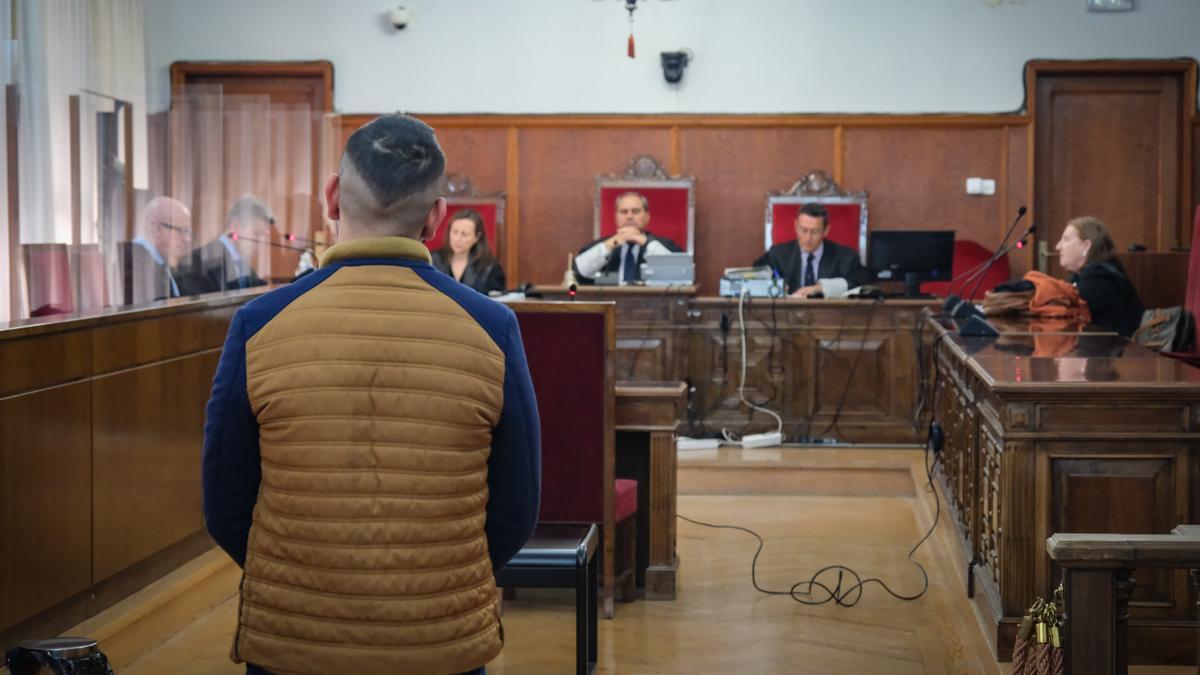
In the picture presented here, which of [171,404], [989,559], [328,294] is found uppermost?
[328,294]

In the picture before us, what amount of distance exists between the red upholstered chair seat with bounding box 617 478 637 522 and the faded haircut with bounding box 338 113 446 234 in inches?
97.5

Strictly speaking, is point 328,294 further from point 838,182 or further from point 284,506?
point 838,182

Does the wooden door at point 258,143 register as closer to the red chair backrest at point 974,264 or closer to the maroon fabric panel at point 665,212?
the maroon fabric panel at point 665,212

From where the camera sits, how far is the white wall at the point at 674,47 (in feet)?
28.7

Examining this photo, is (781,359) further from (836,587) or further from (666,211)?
(836,587)

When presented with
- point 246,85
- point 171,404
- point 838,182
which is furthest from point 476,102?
point 171,404

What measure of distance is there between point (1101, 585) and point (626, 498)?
214cm

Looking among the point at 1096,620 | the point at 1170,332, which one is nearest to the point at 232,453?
the point at 1096,620

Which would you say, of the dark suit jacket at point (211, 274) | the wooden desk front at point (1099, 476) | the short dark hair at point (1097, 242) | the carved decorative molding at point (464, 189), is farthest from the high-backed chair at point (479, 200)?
the wooden desk front at point (1099, 476)

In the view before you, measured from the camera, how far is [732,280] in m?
7.16

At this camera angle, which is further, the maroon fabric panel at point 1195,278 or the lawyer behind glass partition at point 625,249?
the lawyer behind glass partition at point 625,249

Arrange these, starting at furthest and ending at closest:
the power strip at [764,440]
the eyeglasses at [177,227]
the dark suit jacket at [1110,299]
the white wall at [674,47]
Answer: the white wall at [674,47] < the power strip at [764,440] < the eyeglasses at [177,227] < the dark suit jacket at [1110,299]

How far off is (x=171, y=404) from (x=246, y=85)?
5334 mm

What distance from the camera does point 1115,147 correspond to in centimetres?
888
